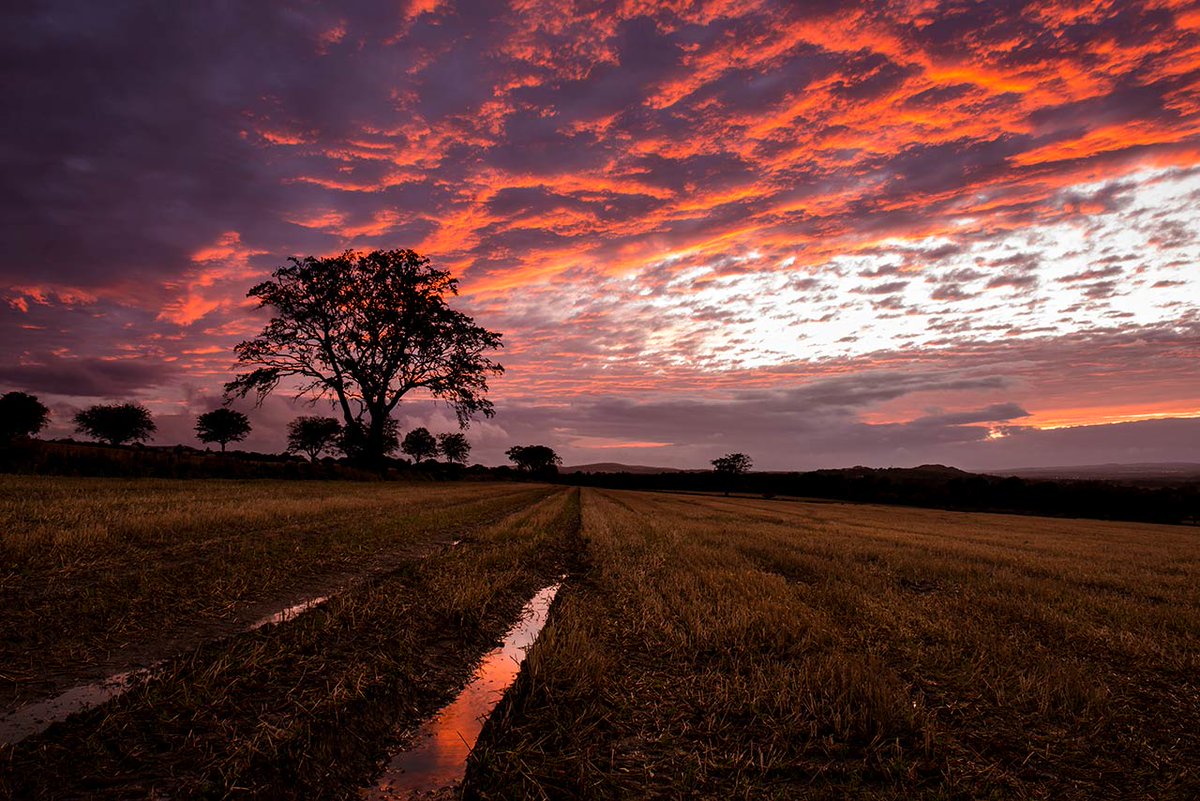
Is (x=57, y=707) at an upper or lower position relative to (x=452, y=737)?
upper

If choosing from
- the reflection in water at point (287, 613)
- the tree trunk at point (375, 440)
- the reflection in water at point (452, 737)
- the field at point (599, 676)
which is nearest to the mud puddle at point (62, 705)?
the field at point (599, 676)

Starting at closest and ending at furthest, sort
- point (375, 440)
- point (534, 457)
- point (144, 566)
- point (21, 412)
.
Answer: point (144, 566) → point (375, 440) → point (21, 412) → point (534, 457)

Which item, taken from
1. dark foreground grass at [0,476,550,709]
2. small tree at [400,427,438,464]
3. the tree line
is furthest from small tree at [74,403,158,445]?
dark foreground grass at [0,476,550,709]

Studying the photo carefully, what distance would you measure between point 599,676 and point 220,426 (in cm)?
11699

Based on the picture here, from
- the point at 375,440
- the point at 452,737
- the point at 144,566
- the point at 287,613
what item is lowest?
the point at 452,737

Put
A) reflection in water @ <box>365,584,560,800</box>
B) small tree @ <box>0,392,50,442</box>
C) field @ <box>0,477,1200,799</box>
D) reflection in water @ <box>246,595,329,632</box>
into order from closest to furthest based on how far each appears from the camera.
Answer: reflection in water @ <box>365,584,560,800</box>
field @ <box>0,477,1200,799</box>
reflection in water @ <box>246,595,329,632</box>
small tree @ <box>0,392,50,442</box>

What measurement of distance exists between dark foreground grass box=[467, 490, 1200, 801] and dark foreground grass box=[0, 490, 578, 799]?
0.71 metres

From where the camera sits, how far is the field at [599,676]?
2.71 meters

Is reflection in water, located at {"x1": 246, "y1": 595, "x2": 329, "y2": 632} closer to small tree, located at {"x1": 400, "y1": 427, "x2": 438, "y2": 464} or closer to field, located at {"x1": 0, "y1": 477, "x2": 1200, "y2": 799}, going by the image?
field, located at {"x1": 0, "y1": 477, "x2": 1200, "y2": 799}

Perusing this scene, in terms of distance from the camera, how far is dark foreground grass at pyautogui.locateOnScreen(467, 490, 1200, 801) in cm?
278

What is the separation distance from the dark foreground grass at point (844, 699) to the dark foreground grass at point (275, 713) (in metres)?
0.71

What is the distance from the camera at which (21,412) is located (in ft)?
219

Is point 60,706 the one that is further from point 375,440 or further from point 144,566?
point 375,440

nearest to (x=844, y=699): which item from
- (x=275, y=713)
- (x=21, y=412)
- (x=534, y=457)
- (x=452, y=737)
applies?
(x=452, y=737)
